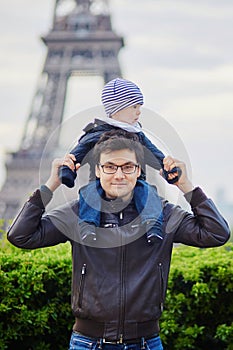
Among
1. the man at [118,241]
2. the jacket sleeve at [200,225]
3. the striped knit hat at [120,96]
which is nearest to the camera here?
the man at [118,241]

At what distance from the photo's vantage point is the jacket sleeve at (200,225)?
85.0 inches

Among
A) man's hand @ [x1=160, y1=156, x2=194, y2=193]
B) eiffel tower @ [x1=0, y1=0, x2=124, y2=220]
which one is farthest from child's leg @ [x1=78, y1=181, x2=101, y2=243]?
eiffel tower @ [x1=0, y1=0, x2=124, y2=220]

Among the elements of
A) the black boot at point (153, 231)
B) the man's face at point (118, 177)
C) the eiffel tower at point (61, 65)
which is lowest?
the black boot at point (153, 231)

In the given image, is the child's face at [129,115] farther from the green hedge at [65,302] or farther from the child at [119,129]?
the green hedge at [65,302]

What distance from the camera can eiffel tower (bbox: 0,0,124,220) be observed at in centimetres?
2005

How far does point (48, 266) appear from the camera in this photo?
11.0ft

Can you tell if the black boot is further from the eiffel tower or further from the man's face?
the eiffel tower

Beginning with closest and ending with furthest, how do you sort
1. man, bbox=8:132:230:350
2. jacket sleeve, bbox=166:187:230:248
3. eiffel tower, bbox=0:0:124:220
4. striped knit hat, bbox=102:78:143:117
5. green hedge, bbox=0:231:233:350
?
man, bbox=8:132:230:350, jacket sleeve, bbox=166:187:230:248, striped knit hat, bbox=102:78:143:117, green hedge, bbox=0:231:233:350, eiffel tower, bbox=0:0:124:220

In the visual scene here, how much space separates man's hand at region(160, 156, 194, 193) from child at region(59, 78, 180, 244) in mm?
19

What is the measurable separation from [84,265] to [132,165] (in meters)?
0.40

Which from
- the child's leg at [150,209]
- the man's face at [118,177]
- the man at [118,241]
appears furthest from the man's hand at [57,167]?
the child's leg at [150,209]

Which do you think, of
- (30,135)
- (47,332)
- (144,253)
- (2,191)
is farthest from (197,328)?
(30,135)

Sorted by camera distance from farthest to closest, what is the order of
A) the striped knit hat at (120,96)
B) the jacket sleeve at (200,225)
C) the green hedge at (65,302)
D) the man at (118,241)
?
the green hedge at (65,302) → the striped knit hat at (120,96) → the jacket sleeve at (200,225) → the man at (118,241)

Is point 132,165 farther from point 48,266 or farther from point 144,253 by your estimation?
point 48,266
